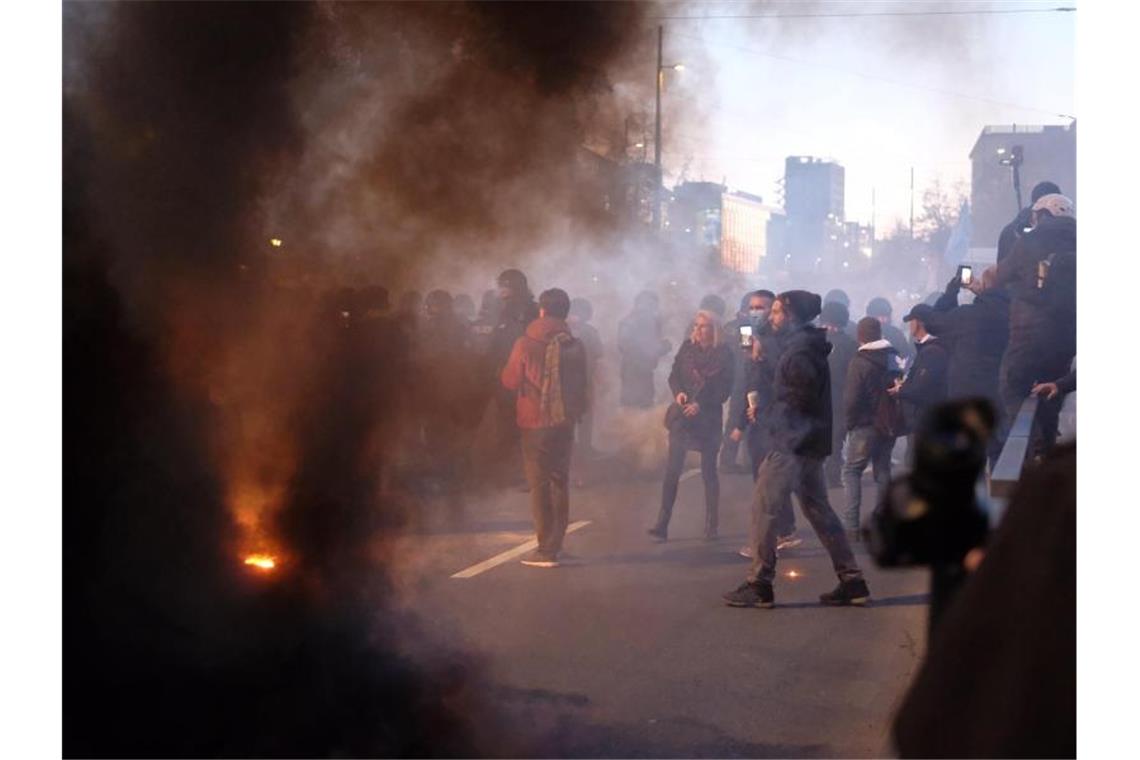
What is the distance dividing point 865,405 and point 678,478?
3.46ft

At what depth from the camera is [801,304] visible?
5.86 metres

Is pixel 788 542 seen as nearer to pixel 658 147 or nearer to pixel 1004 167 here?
pixel 658 147

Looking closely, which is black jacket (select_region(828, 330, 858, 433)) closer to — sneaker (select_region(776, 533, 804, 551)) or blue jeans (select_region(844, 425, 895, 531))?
blue jeans (select_region(844, 425, 895, 531))

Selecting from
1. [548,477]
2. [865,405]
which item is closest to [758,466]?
[865,405]

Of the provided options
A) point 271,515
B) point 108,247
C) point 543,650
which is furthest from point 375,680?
point 108,247

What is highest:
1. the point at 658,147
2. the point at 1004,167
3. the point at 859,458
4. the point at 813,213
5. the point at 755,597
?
the point at 1004,167

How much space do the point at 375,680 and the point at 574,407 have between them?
2.33 meters

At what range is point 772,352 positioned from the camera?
6.48m

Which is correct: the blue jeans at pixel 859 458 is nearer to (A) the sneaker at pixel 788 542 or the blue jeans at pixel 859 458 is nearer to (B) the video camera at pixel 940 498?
(A) the sneaker at pixel 788 542

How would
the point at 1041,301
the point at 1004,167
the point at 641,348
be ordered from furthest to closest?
the point at 1004,167 → the point at 641,348 → the point at 1041,301

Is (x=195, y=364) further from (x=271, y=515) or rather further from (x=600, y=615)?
(x=600, y=615)

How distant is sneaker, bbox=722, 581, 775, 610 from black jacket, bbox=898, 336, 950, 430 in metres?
1.67

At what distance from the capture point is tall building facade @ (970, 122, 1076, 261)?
7.84m

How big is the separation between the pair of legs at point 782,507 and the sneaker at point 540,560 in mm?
1107
